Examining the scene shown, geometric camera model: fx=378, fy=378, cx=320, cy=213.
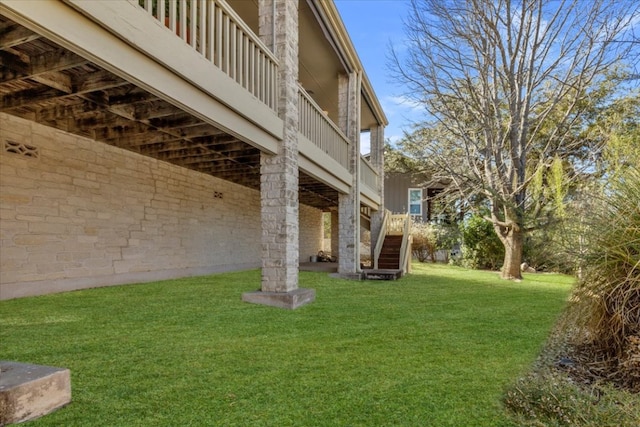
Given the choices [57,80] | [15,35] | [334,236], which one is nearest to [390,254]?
[334,236]

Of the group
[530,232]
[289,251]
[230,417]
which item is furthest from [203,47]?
[530,232]

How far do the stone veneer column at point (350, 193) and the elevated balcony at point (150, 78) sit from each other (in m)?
2.42

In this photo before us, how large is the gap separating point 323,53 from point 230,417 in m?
8.42

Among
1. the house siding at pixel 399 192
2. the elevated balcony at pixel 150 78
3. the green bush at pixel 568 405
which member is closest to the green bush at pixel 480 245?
the house siding at pixel 399 192

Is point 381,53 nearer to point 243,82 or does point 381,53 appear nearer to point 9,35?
point 243,82

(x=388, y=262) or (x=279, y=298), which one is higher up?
(x=388, y=262)

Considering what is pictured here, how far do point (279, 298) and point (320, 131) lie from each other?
3.96 m

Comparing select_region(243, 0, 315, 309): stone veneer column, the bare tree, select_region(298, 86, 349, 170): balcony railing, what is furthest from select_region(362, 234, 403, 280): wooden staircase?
select_region(243, 0, 315, 309): stone veneer column

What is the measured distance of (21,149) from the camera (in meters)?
5.33

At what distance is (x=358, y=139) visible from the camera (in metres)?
10.2

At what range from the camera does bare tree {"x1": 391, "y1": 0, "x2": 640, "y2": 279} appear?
852 centimetres

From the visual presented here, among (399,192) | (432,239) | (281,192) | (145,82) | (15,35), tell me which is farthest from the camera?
(399,192)

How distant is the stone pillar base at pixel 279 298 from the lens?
5215mm

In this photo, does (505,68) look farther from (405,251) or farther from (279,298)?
(279,298)
